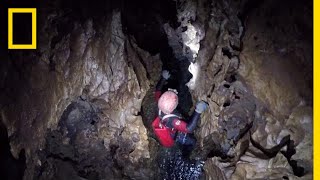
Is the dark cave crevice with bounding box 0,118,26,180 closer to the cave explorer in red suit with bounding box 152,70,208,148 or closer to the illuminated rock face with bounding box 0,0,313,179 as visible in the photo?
the illuminated rock face with bounding box 0,0,313,179

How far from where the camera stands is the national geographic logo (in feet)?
16.7

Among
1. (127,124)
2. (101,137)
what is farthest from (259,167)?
(101,137)

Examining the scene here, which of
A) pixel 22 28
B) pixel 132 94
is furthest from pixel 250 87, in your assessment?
pixel 22 28

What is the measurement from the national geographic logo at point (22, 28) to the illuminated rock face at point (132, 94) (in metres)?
0.13

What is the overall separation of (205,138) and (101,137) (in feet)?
6.27

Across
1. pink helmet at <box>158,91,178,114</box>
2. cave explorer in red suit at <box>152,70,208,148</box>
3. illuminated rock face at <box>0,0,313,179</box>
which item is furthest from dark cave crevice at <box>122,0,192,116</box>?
pink helmet at <box>158,91,178,114</box>

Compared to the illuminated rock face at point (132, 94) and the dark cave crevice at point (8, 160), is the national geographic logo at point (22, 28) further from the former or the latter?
the dark cave crevice at point (8, 160)

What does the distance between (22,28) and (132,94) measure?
2148 mm

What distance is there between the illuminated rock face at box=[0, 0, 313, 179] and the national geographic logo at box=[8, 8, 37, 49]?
0.13 meters

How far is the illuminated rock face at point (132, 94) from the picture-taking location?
366cm

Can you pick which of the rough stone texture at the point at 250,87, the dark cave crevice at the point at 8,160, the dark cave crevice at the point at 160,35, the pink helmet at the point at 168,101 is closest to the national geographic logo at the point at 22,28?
the dark cave crevice at the point at 8,160

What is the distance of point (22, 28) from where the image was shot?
5.18m

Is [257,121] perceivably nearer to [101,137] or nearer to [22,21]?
[101,137]

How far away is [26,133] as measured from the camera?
16.9ft
